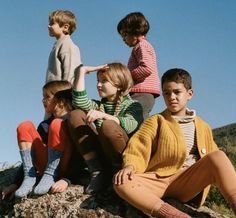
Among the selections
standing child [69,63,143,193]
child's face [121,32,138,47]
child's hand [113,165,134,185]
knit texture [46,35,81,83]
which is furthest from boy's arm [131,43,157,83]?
child's hand [113,165,134,185]

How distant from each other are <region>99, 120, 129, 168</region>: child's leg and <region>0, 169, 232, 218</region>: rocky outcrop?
32cm

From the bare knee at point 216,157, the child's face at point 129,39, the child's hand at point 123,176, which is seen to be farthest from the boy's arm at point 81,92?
the bare knee at point 216,157

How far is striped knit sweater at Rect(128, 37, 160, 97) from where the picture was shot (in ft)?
17.5

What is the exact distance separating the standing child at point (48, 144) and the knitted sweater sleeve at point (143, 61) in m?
0.80

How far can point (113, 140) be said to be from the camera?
13.6ft

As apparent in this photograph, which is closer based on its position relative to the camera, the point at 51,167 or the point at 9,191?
the point at 51,167

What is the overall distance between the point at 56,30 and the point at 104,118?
6.61 feet

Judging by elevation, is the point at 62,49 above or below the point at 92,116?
above

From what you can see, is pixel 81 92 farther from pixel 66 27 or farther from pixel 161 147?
pixel 66 27

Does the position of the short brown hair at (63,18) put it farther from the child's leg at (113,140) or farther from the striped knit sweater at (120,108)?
the child's leg at (113,140)

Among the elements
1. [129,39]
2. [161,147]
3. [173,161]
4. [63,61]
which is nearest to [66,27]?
[63,61]

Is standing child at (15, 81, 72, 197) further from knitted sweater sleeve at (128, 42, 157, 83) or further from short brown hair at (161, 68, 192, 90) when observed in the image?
short brown hair at (161, 68, 192, 90)

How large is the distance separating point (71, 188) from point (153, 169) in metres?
0.81

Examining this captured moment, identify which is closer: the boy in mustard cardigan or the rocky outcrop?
the boy in mustard cardigan
